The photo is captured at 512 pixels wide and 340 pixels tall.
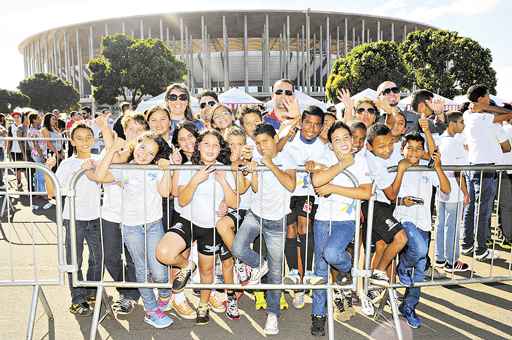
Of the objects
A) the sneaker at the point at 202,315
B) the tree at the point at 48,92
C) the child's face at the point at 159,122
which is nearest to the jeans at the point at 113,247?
the sneaker at the point at 202,315

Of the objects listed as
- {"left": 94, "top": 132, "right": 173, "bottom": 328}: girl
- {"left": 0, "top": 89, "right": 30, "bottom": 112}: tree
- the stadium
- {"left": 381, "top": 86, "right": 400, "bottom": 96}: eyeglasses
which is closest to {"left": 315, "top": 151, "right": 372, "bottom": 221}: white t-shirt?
{"left": 94, "top": 132, "right": 173, "bottom": 328}: girl

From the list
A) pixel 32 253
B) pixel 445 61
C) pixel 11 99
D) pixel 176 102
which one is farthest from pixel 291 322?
pixel 11 99

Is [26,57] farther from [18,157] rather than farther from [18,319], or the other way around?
[18,319]

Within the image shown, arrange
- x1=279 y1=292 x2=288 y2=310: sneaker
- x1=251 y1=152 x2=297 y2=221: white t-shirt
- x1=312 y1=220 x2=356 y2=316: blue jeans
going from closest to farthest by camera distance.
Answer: x1=312 y1=220 x2=356 y2=316: blue jeans
x1=251 y1=152 x2=297 y2=221: white t-shirt
x1=279 y1=292 x2=288 y2=310: sneaker

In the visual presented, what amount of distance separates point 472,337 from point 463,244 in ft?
9.50

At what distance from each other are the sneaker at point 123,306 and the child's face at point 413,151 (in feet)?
10.5

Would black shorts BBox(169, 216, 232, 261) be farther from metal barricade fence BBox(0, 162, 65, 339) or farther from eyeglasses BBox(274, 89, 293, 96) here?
eyeglasses BBox(274, 89, 293, 96)

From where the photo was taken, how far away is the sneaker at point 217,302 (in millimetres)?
4488

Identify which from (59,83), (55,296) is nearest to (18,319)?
(55,296)

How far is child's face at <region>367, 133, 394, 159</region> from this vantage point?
4.18 m

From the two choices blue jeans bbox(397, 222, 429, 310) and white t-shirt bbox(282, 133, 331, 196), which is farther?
white t-shirt bbox(282, 133, 331, 196)

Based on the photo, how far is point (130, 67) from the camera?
39.2m

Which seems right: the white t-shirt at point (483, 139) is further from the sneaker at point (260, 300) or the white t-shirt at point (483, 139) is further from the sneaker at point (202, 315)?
the sneaker at point (202, 315)

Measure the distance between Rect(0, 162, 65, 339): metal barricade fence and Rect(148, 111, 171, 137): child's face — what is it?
115 centimetres
